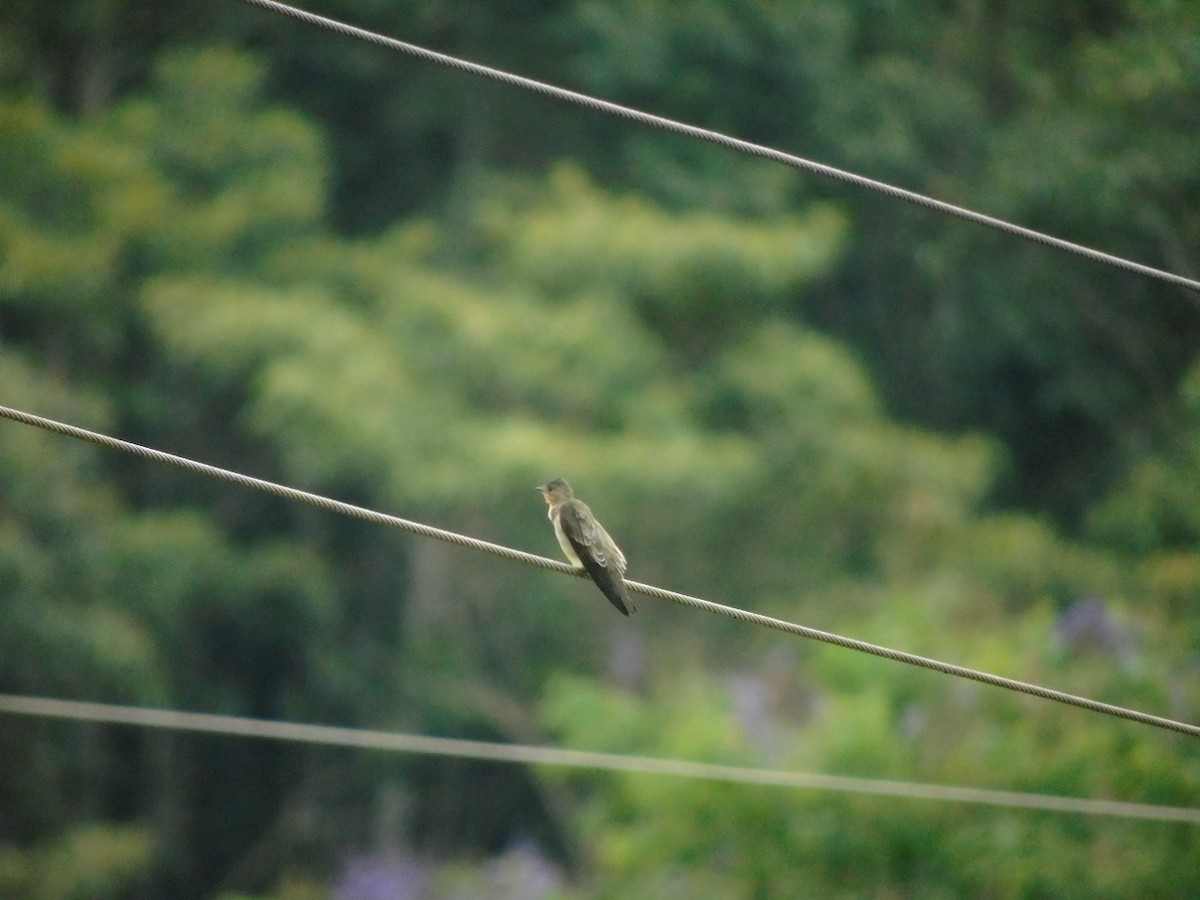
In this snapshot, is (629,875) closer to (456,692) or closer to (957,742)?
(957,742)

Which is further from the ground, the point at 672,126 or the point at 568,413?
the point at 672,126

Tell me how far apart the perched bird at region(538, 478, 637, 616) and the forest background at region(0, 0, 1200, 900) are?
529cm

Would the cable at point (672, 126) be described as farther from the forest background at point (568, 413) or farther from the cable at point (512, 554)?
the forest background at point (568, 413)

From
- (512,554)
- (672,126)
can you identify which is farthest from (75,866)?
(672,126)

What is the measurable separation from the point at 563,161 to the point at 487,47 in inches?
78.0

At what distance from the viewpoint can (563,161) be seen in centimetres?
2159

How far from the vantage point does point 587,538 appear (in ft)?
22.1

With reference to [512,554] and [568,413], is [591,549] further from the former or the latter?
[568,413]

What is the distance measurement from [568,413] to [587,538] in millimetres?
10583

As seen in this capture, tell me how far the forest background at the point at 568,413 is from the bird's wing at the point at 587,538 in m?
5.32

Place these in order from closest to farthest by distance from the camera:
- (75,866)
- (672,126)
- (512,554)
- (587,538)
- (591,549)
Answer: (672,126)
(512,554)
(591,549)
(587,538)
(75,866)

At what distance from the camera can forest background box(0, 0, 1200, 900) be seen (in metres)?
15.7

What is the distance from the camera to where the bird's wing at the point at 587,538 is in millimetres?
6613

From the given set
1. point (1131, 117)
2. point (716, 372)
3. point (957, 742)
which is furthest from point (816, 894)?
point (1131, 117)
